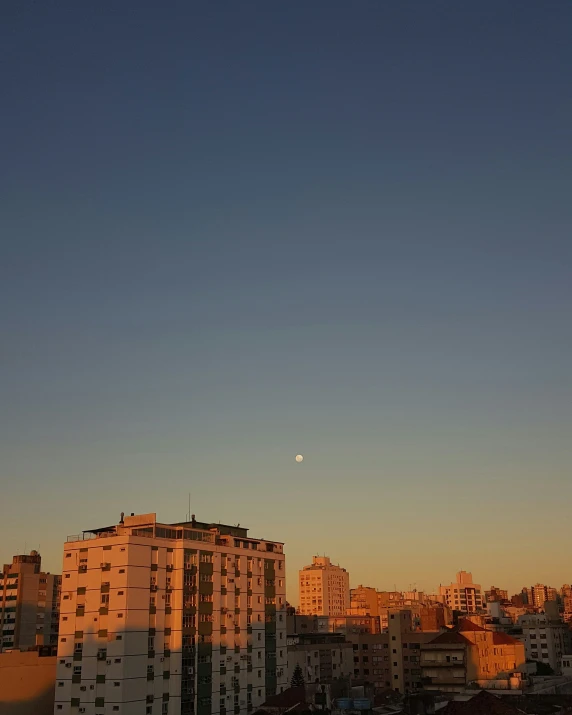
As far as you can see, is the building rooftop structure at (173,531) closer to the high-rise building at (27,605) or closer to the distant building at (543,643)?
the high-rise building at (27,605)

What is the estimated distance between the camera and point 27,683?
10131cm

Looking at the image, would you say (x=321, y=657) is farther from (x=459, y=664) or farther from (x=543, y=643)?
(x=543, y=643)

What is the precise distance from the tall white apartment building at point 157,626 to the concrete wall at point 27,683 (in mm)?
6804

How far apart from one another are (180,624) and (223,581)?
10.8m

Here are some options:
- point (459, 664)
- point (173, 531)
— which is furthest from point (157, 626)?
point (459, 664)

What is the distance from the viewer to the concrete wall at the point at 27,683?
99062 millimetres

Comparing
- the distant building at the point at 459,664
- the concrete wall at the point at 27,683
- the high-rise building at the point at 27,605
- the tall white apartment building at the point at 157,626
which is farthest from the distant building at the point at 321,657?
the high-rise building at the point at 27,605

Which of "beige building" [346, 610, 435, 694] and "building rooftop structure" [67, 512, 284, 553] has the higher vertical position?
"building rooftop structure" [67, 512, 284, 553]

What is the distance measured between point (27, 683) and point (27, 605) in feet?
195

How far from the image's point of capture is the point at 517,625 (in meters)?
197

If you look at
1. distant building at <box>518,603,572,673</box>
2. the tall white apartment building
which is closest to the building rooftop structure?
the tall white apartment building

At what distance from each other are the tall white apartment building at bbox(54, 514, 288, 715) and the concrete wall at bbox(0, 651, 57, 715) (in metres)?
6.80

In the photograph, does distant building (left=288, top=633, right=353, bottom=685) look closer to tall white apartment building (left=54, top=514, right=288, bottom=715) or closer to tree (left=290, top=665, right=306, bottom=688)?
tree (left=290, top=665, right=306, bottom=688)

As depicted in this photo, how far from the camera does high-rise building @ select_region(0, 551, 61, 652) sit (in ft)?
510
